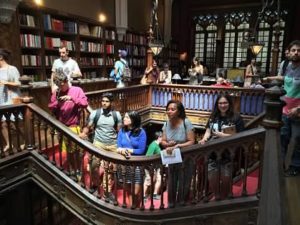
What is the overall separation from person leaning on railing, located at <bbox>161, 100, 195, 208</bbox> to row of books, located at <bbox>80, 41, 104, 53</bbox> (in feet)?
15.0

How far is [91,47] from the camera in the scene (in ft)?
22.8

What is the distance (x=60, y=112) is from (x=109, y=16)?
5401 millimetres

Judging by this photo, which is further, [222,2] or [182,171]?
[222,2]

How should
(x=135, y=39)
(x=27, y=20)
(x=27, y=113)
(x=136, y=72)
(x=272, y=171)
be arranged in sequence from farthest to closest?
1. (x=136, y=72)
2. (x=135, y=39)
3. (x=27, y=20)
4. (x=27, y=113)
5. (x=272, y=171)

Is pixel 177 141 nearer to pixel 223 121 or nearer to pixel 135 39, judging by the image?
pixel 223 121

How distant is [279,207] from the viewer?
94 cm

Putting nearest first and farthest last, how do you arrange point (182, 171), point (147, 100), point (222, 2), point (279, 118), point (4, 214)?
point (279, 118) < point (182, 171) < point (4, 214) < point (147, 100) < point (222, 2)

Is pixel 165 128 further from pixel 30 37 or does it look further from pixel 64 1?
pixel 64 1

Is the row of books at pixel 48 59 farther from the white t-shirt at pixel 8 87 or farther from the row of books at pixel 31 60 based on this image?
the white t-shirt at pixel 8 87

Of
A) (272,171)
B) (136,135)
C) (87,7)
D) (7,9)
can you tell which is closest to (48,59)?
(7,9)

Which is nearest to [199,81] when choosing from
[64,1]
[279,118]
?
[64,1]

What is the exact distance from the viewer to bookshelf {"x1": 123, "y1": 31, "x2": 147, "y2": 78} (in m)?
8.62

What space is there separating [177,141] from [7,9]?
3.64m

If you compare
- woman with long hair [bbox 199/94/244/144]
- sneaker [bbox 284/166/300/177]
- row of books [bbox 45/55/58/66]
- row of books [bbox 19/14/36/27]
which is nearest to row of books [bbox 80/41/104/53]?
row of books [bbox 45/55/58/66]
